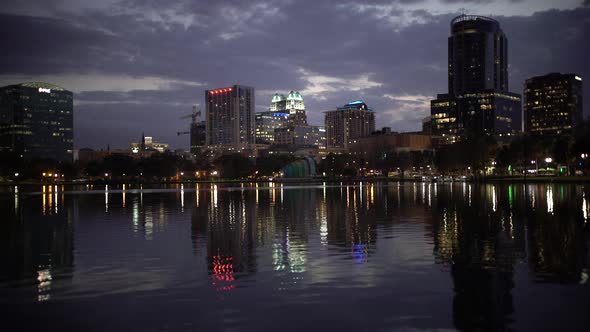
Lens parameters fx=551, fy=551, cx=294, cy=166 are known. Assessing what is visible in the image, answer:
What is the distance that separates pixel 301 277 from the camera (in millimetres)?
13867

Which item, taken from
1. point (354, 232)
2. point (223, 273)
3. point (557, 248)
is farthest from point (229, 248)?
point (557, 248)

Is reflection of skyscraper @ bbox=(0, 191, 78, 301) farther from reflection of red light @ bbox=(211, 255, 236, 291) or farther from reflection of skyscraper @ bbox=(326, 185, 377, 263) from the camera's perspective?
reflection of skyscraper @ bbox=(326, 185, 377, 263)

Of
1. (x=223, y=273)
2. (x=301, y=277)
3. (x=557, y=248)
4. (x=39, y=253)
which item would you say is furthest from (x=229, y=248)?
(x=557, y=248)

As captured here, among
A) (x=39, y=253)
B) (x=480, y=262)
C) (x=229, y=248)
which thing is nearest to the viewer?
(x=480, y=262)

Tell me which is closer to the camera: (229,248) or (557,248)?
(557,248)

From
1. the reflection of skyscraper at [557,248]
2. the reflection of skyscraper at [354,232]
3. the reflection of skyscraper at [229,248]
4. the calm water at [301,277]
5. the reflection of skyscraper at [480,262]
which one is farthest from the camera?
the reflection of skyscraper at [354,232]

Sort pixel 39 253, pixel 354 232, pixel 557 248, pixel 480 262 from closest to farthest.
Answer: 1. pixel 480 262
2. pixel 557 248
3. pixel 39 253
4. pixel 354 232

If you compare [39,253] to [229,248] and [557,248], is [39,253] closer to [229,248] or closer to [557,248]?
[229,248]

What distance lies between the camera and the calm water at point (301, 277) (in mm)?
10109

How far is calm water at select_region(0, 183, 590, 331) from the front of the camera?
33.2ft

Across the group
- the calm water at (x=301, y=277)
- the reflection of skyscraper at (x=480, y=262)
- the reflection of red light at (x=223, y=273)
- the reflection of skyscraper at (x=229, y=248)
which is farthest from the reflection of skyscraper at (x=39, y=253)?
the reflection of skyscraper at (x=480, y=262)

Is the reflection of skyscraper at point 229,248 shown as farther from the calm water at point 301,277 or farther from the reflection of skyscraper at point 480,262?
the reflection of skyscraper at point 480,262

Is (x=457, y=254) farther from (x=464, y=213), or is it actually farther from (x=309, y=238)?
(x=464, y=213)

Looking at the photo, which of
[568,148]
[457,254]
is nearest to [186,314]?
[457,254]
